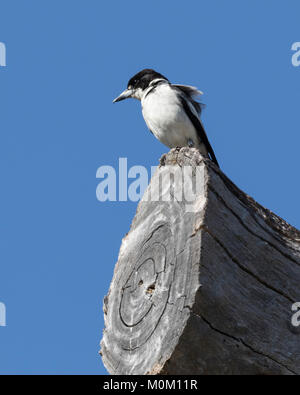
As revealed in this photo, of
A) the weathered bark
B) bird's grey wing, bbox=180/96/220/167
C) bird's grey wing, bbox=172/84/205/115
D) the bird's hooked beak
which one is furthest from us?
the bird's hooked beak

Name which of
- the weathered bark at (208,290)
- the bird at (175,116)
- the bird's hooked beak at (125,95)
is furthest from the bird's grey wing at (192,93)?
the weathered bark at (208,290)

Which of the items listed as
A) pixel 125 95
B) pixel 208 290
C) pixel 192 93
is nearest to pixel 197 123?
pixel 192 93

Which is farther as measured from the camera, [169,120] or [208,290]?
[169,120]

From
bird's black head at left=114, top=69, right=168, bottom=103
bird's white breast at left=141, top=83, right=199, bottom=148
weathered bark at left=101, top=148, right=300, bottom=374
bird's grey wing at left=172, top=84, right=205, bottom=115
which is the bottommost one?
weathered bark at left=101, top=148, right=300, bottom=374

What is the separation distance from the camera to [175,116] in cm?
699

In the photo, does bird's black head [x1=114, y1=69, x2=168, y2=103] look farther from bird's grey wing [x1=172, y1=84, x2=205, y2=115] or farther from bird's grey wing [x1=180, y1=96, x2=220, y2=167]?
bird's grey wing [x1=180, y1=96, x2=220, y2=167]

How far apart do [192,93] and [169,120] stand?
70 centimetres

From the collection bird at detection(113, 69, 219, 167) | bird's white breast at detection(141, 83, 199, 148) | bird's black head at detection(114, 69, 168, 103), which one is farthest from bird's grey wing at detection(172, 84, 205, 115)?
bird's black head at detection(114, 69, 168, 103)

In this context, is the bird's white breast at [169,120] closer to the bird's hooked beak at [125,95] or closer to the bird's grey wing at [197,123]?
the bird's grey wing at [197,123]

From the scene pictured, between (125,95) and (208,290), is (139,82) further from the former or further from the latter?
(208,290)

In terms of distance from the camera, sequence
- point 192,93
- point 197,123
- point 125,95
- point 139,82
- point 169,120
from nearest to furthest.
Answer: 1. point 169,120
2. point 197,123
3. point 192,93
4. point 139,82
5. point 125,95

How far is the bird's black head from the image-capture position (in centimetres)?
809
